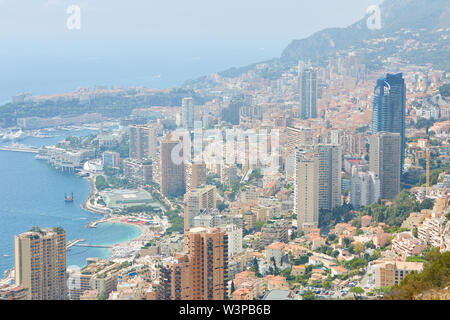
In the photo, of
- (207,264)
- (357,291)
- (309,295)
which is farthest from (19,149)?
(357,291)

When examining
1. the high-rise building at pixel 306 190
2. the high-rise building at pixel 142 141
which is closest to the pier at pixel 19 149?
the high-rise building at pixel 142 141

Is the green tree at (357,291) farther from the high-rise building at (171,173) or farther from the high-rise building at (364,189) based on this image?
the high-rise building at (171,173)

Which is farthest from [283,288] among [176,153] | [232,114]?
[232,114]

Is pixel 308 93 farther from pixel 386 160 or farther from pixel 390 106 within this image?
pixel 386 160

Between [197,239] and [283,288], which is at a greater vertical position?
[197,239]

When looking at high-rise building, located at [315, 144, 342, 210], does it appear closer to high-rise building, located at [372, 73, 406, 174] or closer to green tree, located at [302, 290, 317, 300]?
high-rise building, located at [372, 73, 406, 174]
